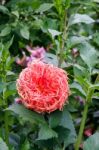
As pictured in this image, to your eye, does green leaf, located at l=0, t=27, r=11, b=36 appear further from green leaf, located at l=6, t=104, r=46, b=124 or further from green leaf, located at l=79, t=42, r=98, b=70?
green leaf, located at l=6, t=104, r=46, b=124

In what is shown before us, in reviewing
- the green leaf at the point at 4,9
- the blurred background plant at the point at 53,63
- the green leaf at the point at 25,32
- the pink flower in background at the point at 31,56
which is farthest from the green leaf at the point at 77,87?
the green leaf at the point at 4,9

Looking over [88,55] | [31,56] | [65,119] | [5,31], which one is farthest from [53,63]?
[5,31]

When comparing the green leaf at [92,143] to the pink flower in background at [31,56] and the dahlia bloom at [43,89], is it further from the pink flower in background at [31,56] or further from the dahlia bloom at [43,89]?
the pink flower in background at [31,56]

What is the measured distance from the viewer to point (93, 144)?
1219 mm

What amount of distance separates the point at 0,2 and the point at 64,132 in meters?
0.97

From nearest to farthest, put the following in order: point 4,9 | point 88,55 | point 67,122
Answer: point 67,122 < point 88,55 < point 4,9

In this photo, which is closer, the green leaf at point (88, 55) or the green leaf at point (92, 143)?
the green leaf at point (92, 143)

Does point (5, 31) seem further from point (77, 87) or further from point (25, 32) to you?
point (77, 87)

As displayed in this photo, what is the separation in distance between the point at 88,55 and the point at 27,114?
11.3 inches

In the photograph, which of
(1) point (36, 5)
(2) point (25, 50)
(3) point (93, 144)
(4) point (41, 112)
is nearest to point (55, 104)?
(4) point (41, 112)

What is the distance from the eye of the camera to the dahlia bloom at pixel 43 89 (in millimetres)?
1156

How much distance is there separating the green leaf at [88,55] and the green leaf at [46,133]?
23 centimetres

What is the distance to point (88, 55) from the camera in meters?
1.36

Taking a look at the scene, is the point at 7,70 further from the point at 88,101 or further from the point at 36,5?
the point at 36,5
